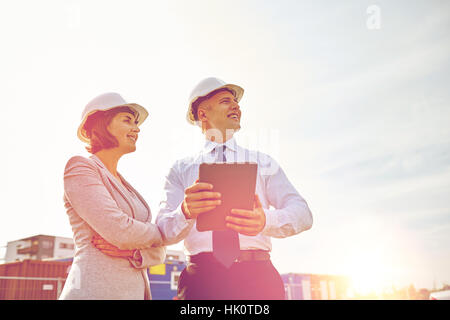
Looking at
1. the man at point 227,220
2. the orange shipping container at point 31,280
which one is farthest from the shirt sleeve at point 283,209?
the orange shipping container at point 31,280

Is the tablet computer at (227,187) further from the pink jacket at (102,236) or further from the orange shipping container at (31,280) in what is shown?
the orange shipping container at (31,280)

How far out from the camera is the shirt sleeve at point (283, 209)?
105 inches

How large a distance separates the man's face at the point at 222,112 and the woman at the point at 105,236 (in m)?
1.06

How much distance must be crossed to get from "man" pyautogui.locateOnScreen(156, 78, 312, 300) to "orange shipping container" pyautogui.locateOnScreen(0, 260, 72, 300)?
49.6 ft

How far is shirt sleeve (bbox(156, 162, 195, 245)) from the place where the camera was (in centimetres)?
262

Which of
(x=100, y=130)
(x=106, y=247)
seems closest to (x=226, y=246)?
(x=106, y=247)

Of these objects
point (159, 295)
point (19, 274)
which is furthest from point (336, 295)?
point (19, 274)

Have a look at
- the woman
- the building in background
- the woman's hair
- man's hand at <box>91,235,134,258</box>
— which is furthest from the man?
the building in background

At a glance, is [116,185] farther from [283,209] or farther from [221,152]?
[283,209]

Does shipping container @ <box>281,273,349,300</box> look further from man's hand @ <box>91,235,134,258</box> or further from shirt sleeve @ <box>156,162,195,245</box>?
man's hand @ <box>91,235,134,258</box>

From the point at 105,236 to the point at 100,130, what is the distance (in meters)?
0.99
